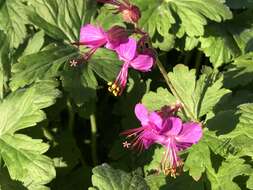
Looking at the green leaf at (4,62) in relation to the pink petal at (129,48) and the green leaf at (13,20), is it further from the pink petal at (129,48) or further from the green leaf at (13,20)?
the pink petal at (129,48)

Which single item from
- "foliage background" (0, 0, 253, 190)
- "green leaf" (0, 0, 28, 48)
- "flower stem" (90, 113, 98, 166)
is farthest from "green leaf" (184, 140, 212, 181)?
"green leaf" (0, 0, 28, 48)

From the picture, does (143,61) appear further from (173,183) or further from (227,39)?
(227,39)

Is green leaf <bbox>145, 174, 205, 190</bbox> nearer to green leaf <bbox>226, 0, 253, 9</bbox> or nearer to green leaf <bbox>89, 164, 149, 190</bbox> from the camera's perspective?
green leaf <bbox>89, 164, 149, 190</bbox>

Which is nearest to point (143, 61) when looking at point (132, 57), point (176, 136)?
point (132, 57)

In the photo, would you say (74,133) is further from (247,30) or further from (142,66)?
(142,66)

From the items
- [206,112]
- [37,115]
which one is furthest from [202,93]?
[37,115]

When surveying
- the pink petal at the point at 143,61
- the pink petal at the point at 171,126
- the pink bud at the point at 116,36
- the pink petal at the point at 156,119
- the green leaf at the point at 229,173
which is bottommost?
the green leaf at the point at 229,173

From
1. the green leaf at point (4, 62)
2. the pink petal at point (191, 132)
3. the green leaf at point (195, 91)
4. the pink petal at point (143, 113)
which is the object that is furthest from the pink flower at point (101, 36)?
the green leaf at point (4, 62)
